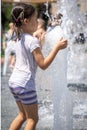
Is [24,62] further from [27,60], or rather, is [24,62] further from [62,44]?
[62,44]

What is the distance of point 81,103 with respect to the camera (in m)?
7.40

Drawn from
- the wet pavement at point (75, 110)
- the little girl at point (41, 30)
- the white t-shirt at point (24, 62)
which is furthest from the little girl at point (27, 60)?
the wet pavement at point (75, 110)

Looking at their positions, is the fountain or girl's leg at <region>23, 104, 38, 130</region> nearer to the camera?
girl's leg at <region>23, 104, 38, 130</region>

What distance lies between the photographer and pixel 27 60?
4.67 meters

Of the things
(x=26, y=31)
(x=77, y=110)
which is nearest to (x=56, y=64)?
(x=26, y=31)

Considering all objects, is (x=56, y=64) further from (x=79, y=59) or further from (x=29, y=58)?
(x=79, y=59)

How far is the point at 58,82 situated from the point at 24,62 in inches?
20.6

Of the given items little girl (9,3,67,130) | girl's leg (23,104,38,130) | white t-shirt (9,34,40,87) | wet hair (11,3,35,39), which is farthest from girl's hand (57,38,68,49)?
girl's leg (23,104,38,130)

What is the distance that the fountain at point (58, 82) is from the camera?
16.6 feet

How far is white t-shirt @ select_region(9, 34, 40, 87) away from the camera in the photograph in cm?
462

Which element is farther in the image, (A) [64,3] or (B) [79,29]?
(B) [79,29]

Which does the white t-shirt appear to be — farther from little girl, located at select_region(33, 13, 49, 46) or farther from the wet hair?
little girl, located at select_region(33, 13, 49, 46)

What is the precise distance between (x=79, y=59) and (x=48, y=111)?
3191mm

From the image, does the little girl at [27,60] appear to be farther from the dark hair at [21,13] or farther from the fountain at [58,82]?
the fountain at [58,82]
